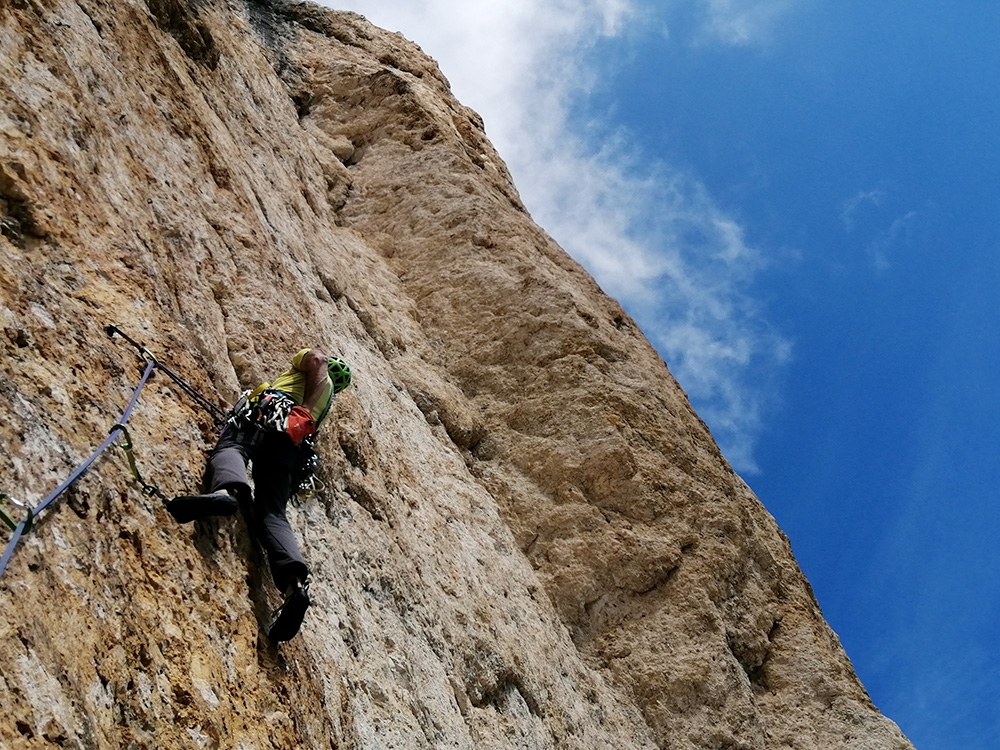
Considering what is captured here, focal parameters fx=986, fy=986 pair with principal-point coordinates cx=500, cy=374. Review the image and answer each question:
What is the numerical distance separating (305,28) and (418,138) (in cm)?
502

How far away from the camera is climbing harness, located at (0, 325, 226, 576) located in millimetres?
3965

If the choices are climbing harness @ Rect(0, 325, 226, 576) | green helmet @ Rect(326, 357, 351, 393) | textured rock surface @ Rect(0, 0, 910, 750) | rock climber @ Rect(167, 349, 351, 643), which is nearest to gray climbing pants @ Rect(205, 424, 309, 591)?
rock climber @ Rect(167, 349, 351, 643)

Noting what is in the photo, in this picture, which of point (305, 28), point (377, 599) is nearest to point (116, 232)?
point (377, 599)

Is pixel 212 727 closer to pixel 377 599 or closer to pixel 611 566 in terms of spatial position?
pixel 377 599

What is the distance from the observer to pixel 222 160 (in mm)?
9758

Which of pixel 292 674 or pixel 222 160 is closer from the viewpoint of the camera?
pixel 292 674

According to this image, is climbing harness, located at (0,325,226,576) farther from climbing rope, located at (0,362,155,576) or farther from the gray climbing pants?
the gray climbing pants

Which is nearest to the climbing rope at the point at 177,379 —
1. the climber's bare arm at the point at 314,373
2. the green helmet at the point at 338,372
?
the climber's bare arm at the point at 314,373

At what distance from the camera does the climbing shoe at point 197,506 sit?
5.05m

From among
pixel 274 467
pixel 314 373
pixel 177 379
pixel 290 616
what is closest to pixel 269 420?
pixel 274 467

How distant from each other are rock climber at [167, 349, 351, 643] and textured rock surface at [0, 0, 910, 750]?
179mm

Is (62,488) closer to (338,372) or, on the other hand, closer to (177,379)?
(177,379)

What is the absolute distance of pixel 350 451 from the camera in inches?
336

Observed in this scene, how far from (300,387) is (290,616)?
189 centimetres
